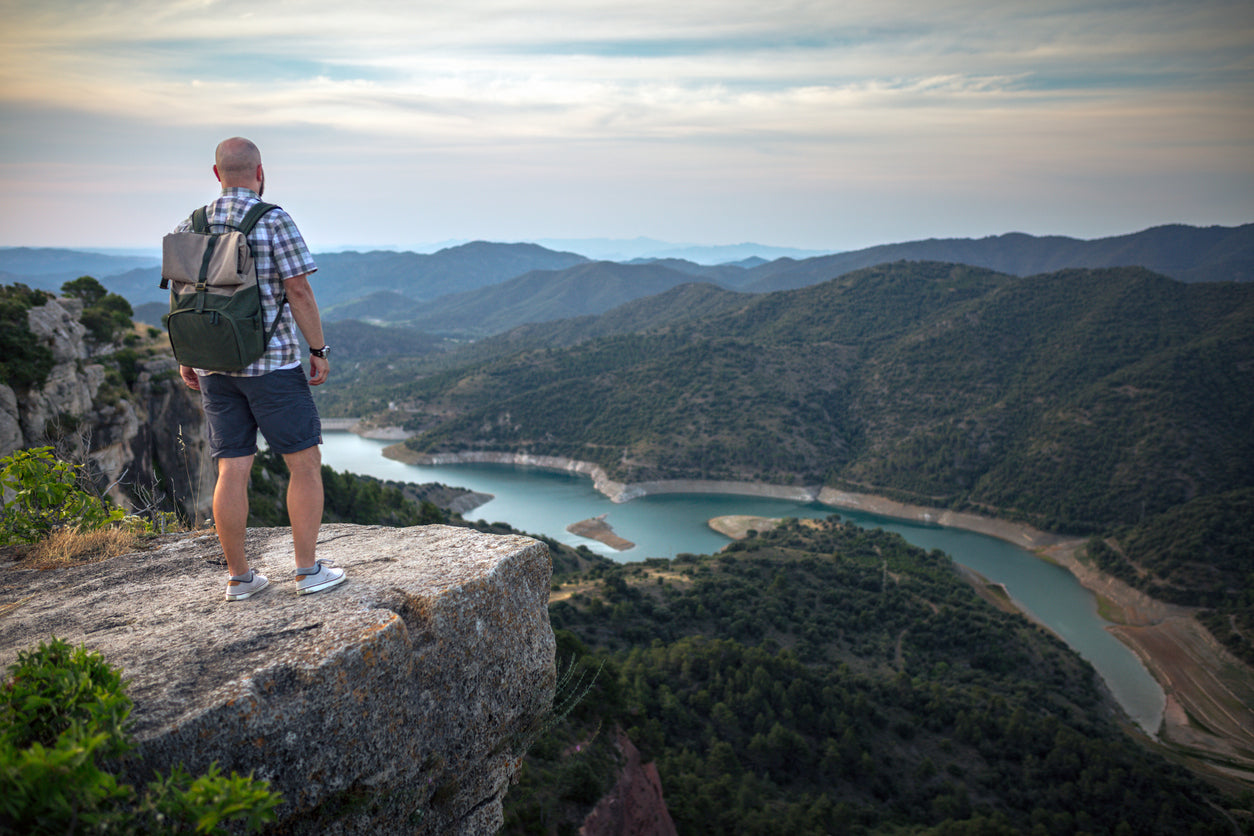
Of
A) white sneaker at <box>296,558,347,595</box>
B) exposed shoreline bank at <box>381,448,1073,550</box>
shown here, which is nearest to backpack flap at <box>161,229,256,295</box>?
white sneaker at <box>296,558,347,595</box>

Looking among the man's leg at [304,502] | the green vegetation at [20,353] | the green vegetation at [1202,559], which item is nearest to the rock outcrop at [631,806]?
the man's leg at [304,502]

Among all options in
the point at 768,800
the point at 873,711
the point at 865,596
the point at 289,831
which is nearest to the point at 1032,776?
the point at 873,711

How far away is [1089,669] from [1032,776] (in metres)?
20.6

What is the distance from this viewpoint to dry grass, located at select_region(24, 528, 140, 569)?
4.71 m

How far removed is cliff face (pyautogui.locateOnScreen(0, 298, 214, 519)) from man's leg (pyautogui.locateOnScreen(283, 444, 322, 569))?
10.9 metres

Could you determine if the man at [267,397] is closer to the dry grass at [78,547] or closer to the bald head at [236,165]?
the bald head at [236,165]

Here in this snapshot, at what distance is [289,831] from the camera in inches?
118

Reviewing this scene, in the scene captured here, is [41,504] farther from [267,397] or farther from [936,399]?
[936,399]

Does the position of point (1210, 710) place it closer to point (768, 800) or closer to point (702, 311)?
point (768, 800)

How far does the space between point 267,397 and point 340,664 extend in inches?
62.5

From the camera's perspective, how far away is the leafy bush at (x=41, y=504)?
5047 millimetres

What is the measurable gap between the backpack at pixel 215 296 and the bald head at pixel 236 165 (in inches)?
12.0

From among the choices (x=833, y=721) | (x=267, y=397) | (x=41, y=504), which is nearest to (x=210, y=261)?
(x=267, y=397)

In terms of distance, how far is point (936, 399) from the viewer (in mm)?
97125
